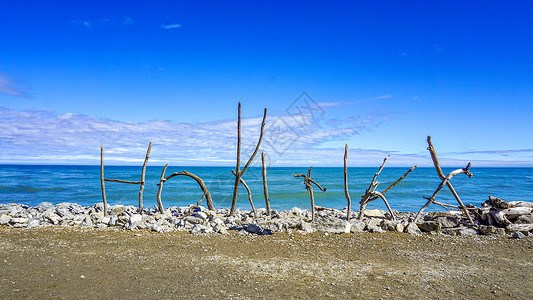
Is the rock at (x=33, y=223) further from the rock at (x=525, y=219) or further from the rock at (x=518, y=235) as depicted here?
the rock at (x=525, y=219)

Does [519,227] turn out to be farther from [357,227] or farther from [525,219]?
[357,227]

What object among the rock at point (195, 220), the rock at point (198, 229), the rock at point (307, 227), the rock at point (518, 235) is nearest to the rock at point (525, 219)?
the rock at point (518, 235)

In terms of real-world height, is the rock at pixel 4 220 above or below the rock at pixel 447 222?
below

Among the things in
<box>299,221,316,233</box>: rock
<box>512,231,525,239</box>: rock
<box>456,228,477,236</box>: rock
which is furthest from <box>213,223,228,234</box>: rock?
<box>512,231,525,239</box>: rock

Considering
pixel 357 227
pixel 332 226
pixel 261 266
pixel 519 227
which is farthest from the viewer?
pixel 357 227

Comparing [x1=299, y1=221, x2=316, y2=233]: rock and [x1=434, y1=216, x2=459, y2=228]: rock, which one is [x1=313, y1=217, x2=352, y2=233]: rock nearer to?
[x1=299, y1=221, x2=316, y2=233]: rock

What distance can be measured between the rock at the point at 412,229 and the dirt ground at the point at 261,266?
0.34m

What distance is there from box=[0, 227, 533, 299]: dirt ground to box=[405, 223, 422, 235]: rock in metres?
0.34

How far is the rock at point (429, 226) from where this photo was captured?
27.4ft

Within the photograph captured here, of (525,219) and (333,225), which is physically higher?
(525,219)

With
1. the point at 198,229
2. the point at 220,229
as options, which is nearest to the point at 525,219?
the point at 220,229

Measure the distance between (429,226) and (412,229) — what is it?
1.66 ft

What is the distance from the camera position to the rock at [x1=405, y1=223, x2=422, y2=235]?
820 centimetres

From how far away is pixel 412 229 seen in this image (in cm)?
830
